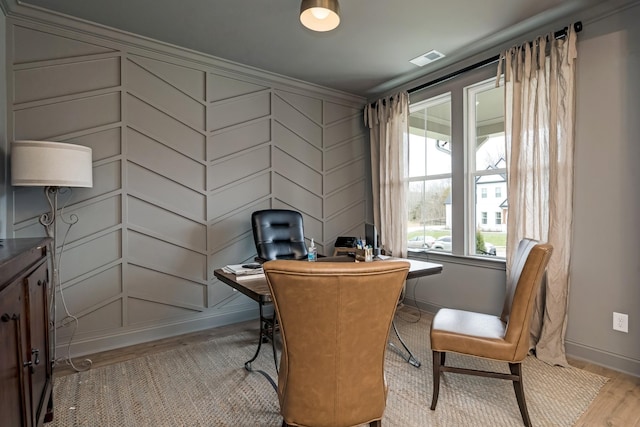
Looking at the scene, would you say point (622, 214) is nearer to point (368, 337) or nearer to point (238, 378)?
point (368, 337)

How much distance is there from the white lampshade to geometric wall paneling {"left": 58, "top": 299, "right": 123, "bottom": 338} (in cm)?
111

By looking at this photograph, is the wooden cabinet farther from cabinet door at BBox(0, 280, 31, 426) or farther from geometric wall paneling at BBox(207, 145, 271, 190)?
geometric wall paneling at BBox(207, 145, 271, 190)

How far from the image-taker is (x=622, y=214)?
2232 millimetres

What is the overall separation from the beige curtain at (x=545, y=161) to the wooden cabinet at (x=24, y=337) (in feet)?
10.1

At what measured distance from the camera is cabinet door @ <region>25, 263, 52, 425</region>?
4.41 feet

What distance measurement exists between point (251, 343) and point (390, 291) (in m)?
1.98

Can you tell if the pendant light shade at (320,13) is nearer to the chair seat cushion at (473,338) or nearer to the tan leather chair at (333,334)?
the tan leather chair at (333,334)

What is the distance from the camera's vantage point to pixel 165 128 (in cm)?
290

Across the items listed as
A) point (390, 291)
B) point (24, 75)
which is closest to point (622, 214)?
point (390, 291)

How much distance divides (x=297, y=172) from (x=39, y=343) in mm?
2702

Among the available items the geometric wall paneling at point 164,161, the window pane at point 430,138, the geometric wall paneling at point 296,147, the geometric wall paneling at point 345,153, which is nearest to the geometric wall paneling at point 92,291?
the geometric wall paneling at point 164,161

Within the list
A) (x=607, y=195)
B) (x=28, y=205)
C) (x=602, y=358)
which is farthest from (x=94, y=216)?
(x=602, y=358)

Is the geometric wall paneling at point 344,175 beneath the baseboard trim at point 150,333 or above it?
above

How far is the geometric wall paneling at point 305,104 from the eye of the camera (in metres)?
3.65
